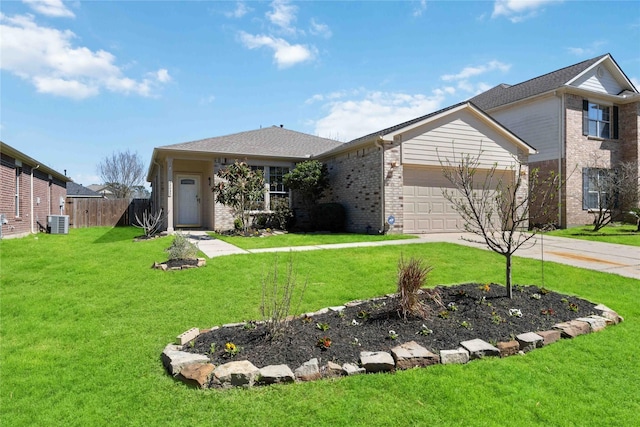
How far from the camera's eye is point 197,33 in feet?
34.2

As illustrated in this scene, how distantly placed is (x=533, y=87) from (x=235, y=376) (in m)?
19.1

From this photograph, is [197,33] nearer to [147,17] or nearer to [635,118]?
[147,17]

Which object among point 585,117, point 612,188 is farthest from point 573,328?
point 585,117

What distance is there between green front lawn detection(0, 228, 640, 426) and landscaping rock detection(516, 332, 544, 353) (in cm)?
9

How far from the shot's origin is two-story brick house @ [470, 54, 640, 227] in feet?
51.2

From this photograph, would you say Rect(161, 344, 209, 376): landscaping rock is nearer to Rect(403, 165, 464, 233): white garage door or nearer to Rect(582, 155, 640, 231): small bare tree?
Rect(403, 165, 464, 233): white garage door

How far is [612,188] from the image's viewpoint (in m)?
15.1

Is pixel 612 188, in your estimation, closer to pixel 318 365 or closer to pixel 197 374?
pixel 318 365

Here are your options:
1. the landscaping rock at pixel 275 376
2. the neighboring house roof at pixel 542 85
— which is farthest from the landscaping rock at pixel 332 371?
the neighboring house roof at pixel 542 85

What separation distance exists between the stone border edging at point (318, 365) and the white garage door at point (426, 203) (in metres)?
9.16

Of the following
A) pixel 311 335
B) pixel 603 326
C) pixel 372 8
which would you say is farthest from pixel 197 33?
pixel 603 326

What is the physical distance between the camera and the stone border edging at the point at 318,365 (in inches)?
113

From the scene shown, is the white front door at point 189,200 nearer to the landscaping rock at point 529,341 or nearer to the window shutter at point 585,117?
the landscaping rock at point 529,341

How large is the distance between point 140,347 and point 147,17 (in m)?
8.98
